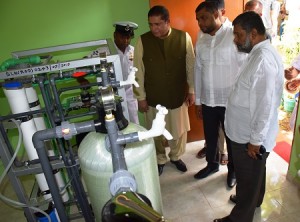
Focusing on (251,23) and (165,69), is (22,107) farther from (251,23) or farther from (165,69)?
(251,23)

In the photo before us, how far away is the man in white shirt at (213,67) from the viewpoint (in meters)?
1.87

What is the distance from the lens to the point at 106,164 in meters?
0.82

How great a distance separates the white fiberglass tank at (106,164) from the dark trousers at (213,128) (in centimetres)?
127

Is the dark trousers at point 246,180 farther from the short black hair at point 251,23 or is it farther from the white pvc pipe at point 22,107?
the white pvc pipe at point 22,107

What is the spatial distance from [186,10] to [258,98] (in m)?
1.48

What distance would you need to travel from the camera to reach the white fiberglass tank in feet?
2.76

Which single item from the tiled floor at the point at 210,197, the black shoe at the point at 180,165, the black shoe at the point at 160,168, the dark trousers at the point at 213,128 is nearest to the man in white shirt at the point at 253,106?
the tiled floor at the point at 210,197

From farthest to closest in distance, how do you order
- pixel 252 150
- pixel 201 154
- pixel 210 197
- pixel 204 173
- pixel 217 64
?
1. pixel 201 154
2. pixel 204 173
3. pixel 210 197
4. pixel 217 64
5. pixel 252 150

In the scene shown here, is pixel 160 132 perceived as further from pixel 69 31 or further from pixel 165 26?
pixel 69 31

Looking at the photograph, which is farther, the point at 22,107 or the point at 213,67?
the point at 213,67

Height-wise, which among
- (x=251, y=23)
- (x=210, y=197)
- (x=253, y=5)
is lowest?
(x=210, y=197)

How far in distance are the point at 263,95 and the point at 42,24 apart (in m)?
2.21

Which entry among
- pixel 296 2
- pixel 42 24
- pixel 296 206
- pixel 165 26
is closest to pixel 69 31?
pixel 42 24

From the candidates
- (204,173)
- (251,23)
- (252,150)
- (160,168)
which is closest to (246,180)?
(252,150)
